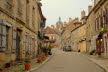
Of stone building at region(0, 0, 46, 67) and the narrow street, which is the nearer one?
stone building at region(0, 0, 46, 67)

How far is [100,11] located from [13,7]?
1698 centimetres

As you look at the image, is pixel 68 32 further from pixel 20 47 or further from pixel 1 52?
pixel 1 52

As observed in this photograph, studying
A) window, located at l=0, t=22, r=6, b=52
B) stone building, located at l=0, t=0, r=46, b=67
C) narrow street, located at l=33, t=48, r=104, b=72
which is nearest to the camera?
window, located at l=0, t=22, r=6, b=52

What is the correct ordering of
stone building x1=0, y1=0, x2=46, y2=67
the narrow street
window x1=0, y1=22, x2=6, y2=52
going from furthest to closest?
1. the narrow street
2. stone building x1=0, y1=0, x2=46, y2=67
3. window x1=0, y1=22, x2=6, y2=52

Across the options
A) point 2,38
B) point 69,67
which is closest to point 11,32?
point 2,38

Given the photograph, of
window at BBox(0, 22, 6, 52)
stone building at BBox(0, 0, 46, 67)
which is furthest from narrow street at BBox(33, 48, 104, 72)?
window at BBox(0, 22, 6, 52)

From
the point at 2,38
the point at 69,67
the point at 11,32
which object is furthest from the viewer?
the point at 69,67

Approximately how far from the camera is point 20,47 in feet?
66.0

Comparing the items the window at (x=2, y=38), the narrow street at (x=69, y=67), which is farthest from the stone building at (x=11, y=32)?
the narrow street at (x=69, y=67)

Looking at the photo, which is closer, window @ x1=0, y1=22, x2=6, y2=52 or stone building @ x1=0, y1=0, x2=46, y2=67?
window @ x1=0, y1=22, x2=6, y2=52

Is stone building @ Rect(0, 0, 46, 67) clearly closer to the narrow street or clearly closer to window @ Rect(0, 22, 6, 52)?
window @ Rect(0, 22, 6, 52)

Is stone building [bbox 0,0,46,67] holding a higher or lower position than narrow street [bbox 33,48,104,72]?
higher

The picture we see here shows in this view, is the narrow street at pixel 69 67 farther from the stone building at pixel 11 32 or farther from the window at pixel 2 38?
the window at pixel 2 38

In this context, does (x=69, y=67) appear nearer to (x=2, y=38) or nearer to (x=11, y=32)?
(x=11, y=32)
